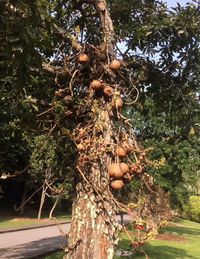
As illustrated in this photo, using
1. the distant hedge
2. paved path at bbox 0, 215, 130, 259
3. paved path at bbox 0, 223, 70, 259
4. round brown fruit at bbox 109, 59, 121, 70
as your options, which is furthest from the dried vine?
the distant hedge

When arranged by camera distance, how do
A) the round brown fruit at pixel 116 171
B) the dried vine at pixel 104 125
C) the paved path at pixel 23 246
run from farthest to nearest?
the paved path at pixel 23 246
the dried vine at pixel 104 125
the round brown fruit at pixel 116 171

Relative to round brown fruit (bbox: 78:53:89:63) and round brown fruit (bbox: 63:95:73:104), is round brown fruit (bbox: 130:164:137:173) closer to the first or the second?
round brown fruit (bbox: 63:95:73:104)

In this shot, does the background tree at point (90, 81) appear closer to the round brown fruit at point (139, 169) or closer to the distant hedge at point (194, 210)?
the round brown fruit at point (139, 169)

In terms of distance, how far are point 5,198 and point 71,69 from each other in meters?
34.0

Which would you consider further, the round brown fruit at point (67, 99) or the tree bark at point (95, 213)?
the round brown fruit at point (67, 99)

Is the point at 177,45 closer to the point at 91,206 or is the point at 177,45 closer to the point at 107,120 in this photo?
the point at 107,120

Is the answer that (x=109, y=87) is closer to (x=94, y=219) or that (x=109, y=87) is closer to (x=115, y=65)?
(x=115, y=65)

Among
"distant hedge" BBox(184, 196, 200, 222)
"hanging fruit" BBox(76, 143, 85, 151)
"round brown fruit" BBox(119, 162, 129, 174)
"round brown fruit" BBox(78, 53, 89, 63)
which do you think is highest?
"distant hedge" BBox(184, 196, 200, 222)

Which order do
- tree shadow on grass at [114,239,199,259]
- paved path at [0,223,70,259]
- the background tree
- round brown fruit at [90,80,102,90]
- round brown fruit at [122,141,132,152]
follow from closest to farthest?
1. the background tree
2. round brown fruit at [122,141,132,152]
3. round brown fruit at [90,80,102,90]
4. paved path at [0,223,70,259]
5. tree shadow on grass at [114,239,199,259]

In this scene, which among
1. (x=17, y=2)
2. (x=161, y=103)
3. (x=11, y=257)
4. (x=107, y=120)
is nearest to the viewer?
(x=17, y=2)

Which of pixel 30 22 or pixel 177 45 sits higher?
pixel 177 45

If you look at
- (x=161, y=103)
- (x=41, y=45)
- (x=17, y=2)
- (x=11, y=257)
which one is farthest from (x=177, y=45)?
(x=11, y=257)

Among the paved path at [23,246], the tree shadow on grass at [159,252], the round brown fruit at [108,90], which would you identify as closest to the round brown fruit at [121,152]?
the round brown fruit at [108,90]

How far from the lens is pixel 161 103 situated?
882cm
